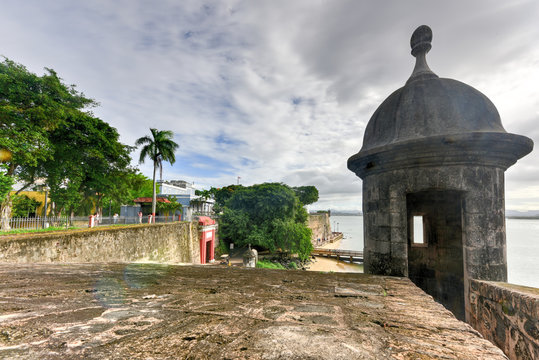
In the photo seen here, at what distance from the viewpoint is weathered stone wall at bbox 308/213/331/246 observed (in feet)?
155

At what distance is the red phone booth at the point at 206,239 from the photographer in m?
21.6

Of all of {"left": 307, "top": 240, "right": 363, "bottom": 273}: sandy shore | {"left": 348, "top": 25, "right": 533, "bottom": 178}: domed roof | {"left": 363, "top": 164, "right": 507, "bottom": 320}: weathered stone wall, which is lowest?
{"left": 307, "top": 240, "right": 363, "bottom": 273}: sandy shore

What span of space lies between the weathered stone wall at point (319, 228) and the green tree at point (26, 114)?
39.8 metres

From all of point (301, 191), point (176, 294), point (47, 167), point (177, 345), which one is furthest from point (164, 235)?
point (301, 191)

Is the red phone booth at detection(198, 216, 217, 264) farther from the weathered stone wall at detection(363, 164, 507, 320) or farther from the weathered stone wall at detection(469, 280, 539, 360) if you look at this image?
the weathered stone wall at detection(469, 280, 539, 360)

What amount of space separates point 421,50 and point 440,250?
198 inches

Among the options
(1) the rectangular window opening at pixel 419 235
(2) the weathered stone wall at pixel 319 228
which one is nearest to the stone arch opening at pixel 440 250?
(1) the rectangular window opening at pixel 419 235

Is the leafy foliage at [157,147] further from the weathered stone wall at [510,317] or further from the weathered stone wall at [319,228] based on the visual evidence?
the weathered stone wall at [319,228]

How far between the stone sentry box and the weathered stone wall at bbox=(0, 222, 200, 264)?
9107mm

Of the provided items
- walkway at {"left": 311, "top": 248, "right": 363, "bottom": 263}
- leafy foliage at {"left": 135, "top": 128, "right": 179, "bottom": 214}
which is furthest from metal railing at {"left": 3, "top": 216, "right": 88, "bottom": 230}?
walkway at {"left": 311, "top": 248, "right": 363, "bottom": 263}

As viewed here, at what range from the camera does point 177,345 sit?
4.06ft

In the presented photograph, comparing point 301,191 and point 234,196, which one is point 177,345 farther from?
point 301,191

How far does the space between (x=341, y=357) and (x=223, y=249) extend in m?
28.7

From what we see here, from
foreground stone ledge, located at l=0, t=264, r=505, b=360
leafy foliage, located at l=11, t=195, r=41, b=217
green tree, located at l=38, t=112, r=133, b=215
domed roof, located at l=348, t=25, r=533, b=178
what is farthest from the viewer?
leafy foliage, located at l=11, t=195, r=41, b=217
